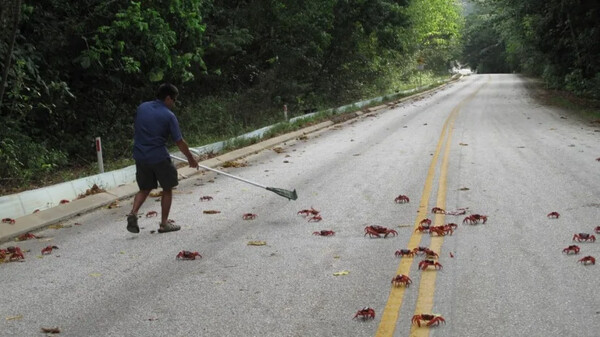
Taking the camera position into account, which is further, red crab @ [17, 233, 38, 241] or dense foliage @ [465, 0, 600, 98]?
dense foliage @ [465, 0, 600, 98]

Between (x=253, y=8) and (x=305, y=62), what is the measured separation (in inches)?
197

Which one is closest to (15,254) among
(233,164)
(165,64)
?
(233,164)

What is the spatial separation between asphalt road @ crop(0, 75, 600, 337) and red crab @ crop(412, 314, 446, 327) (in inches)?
2.3

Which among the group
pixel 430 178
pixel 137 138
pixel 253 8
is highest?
pixel 253 8

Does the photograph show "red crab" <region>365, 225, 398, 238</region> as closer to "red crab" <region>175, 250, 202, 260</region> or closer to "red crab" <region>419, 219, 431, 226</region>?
"red crab" <region>419, 219, 431, 226</region>

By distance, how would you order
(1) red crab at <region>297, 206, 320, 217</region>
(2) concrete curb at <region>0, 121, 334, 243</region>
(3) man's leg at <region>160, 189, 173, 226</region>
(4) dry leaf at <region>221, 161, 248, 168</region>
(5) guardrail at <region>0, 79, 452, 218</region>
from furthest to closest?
(4) dry leaf at <region>221, 161, 248, 168</region>, (5) guardrail at <region>0, 79, 452, 218</region>, (1) red crab at <region>297, 206, 320, 217</region>, (2) concrete curb at <region>0, 121, 334, 243</region>, (3) man's leg at <region>160, 189, 173, 226</region>

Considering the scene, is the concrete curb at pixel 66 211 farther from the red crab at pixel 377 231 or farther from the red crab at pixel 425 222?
the red crab at pixel 425 222

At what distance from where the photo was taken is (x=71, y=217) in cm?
893

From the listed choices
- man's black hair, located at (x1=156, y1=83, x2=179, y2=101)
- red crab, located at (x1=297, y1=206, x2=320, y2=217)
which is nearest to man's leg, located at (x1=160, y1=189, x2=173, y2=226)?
man's black hair, located at (x1=156, y1=83, x2=179, y2=101)

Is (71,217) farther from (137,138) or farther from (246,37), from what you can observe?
(246,37)

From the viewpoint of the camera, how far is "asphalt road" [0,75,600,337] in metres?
4.71

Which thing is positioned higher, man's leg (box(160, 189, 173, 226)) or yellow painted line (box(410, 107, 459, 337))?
man's leg (box(160, 189, 173, 226))

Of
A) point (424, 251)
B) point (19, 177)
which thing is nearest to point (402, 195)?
point (424, 251)

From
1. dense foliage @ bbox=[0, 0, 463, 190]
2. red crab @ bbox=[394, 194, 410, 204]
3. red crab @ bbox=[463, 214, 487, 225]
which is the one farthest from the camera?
dense foliage @ bbox=[0, 0, 463, 190]
